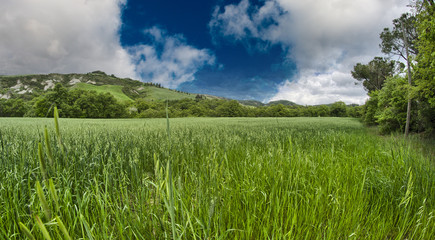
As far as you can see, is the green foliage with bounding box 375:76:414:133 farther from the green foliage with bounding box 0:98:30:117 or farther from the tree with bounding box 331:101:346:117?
the tree with bounding box 331:101:346:117

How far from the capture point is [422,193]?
316 cm

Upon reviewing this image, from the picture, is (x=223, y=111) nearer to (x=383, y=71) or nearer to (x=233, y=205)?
(x=383, y=71)

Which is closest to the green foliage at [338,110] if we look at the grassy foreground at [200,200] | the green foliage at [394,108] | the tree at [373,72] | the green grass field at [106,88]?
the tree at [373,72]

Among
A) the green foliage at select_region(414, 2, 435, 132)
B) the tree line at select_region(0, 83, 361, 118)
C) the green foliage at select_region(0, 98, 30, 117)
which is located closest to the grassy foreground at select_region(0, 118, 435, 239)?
the green foliage at select_region(414, 2, 435, 132)

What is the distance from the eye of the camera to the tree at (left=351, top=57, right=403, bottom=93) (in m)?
35.8

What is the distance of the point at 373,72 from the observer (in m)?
37.9

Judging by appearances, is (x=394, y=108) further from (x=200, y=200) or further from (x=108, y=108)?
(x=108, y=108)

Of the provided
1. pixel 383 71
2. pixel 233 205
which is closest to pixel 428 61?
pixel 233 205

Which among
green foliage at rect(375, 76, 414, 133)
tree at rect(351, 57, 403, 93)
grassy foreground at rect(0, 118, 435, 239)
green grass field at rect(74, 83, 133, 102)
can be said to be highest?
green grass field at rect(74, 83, 133, 102)

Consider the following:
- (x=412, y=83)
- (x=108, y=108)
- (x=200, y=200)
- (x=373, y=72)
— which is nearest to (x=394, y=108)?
(x=412, y=83)

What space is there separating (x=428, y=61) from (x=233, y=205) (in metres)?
13.7

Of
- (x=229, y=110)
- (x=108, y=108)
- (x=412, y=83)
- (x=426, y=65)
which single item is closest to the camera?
(x=426, y=65)

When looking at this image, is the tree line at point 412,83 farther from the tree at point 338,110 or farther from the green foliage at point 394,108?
the tree at point 338,110

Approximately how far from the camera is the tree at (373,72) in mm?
Answer: 35750
